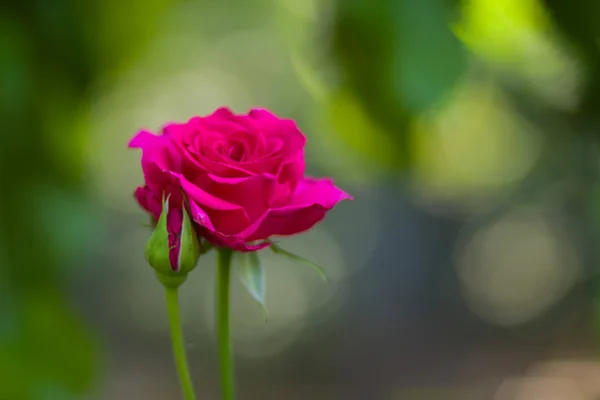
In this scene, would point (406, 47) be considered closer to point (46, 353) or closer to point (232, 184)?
point (232, 184)

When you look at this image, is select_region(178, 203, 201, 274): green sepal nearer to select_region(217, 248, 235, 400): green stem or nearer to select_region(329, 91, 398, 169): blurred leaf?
select_region(217, 248, 235, 400): green stem

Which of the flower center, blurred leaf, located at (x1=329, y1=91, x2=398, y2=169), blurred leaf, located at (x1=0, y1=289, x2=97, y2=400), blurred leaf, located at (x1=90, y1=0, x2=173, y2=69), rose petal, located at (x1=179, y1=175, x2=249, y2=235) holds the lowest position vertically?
blurred leaf, located at (x1=0, y1=289, x2=97, y2=400)

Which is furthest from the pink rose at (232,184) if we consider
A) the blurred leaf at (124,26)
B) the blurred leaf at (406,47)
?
the blurred leaf at (124,26)

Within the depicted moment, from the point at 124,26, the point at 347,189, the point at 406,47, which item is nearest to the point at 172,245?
the point at 406,47

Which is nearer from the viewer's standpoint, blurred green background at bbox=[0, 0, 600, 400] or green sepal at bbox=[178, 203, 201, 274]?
green sepal at bbox=[178, 203, 201, 274]

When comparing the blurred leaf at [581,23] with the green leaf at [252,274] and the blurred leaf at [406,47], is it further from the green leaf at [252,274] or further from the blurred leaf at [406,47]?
the green leaf at [252,274]

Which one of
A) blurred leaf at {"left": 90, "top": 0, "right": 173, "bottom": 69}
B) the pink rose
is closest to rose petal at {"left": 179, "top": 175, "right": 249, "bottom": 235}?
the pink rose
